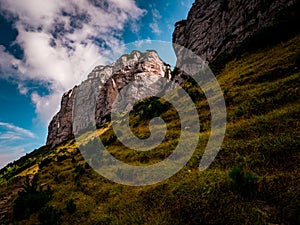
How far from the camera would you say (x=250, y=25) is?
1341 inches

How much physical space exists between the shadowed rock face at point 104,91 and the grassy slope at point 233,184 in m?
58.3

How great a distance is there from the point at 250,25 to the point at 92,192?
122ft

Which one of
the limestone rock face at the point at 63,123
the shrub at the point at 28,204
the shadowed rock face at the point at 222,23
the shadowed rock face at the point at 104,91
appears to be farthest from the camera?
the limestone rock face at the point at 63,123

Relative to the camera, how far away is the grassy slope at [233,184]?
5.34m

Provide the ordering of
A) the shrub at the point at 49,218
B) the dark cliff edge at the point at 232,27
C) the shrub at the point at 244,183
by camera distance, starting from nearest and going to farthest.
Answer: the shrub at the point at 244,183, the shrub at the point at 49,218, the dark cliff edge at the point at 232,27

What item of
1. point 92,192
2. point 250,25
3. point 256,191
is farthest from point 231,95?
point 250,25

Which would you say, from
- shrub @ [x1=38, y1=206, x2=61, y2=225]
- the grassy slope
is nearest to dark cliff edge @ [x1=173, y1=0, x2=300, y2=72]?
the grassy slope

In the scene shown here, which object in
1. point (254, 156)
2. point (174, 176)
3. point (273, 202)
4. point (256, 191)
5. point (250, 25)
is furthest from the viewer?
point (250, 25)

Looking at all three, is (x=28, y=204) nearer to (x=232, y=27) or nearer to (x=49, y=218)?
(x=49, y=218)

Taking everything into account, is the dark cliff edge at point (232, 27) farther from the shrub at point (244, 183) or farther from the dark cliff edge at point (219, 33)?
the shrub at point (244, 183)

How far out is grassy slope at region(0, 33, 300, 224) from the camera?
5.34 meters

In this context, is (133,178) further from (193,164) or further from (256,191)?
(256,191)

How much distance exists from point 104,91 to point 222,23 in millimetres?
A: 60664

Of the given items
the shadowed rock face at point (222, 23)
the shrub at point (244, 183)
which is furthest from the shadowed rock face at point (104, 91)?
the shrub at point (244, 183)
